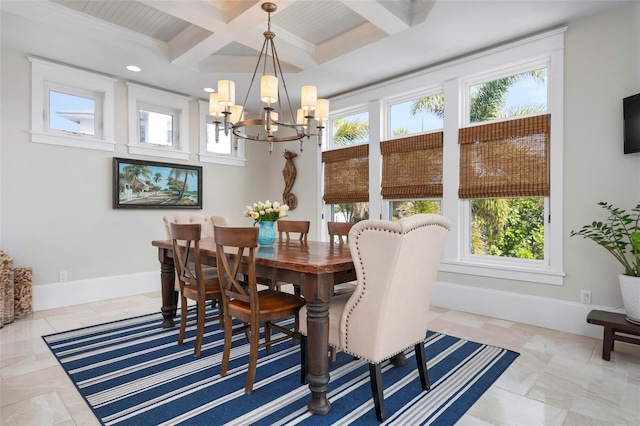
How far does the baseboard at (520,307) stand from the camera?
304cm

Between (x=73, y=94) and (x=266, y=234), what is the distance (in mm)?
3151

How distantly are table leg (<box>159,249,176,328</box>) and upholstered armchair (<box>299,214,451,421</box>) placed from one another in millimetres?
1866

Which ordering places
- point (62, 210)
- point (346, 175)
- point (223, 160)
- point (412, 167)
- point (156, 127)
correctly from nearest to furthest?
point (62, 210), point (412, 167), point (156, 127), point (346, 175), point (223, 160)

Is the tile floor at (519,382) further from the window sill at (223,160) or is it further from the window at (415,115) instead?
the window sill at (223,160)

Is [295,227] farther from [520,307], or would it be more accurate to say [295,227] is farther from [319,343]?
[520,307]

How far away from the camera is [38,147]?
382 centimetres

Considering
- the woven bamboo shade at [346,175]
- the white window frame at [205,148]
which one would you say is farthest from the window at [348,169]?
the white window frame at [205,148]

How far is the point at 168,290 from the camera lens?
125 inches

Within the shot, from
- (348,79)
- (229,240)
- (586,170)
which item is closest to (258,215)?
(229,240)

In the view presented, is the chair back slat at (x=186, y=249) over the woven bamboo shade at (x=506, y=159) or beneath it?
beneath

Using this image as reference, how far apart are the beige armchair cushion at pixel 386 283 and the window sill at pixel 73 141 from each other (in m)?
3.81

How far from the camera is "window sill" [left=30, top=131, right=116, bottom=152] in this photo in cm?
382

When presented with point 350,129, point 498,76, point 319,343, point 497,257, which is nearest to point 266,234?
point 319,343

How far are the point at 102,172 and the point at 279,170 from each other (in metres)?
2.58
